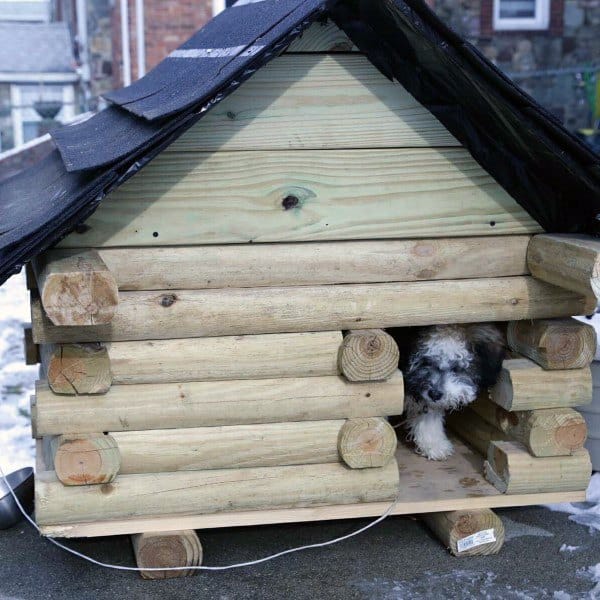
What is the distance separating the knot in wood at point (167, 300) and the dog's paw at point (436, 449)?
1.45 m

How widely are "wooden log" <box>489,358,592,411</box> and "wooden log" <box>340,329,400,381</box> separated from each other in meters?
0.54

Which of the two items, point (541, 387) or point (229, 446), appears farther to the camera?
point (541, 387)

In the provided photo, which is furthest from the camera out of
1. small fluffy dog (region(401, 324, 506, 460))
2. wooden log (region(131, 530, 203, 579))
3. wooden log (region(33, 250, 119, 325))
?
small fluffy dog (region(401, 324, 506, 460))

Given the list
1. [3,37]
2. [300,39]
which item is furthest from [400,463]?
[3,37]

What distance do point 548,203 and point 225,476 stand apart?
5.17 ft

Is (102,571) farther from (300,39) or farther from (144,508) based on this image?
(300,39)

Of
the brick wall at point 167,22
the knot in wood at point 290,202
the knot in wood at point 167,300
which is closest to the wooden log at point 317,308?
the knot in wood at point 167,300

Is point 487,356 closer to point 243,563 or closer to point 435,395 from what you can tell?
point 435,395

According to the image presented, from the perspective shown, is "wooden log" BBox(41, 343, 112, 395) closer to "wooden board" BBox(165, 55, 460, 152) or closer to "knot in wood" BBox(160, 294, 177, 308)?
"knot in wood" BBox(160, 294, 177, 308)

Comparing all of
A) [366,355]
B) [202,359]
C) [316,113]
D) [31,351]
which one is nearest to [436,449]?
[366,355]

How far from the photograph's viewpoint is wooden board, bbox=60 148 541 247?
345cm

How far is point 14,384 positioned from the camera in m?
6.34

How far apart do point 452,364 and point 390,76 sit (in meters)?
1.15

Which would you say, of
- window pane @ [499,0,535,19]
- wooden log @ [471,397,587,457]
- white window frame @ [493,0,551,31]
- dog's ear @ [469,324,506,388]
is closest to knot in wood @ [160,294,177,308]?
Answer: dog's ear @ [469,324,506,388]
